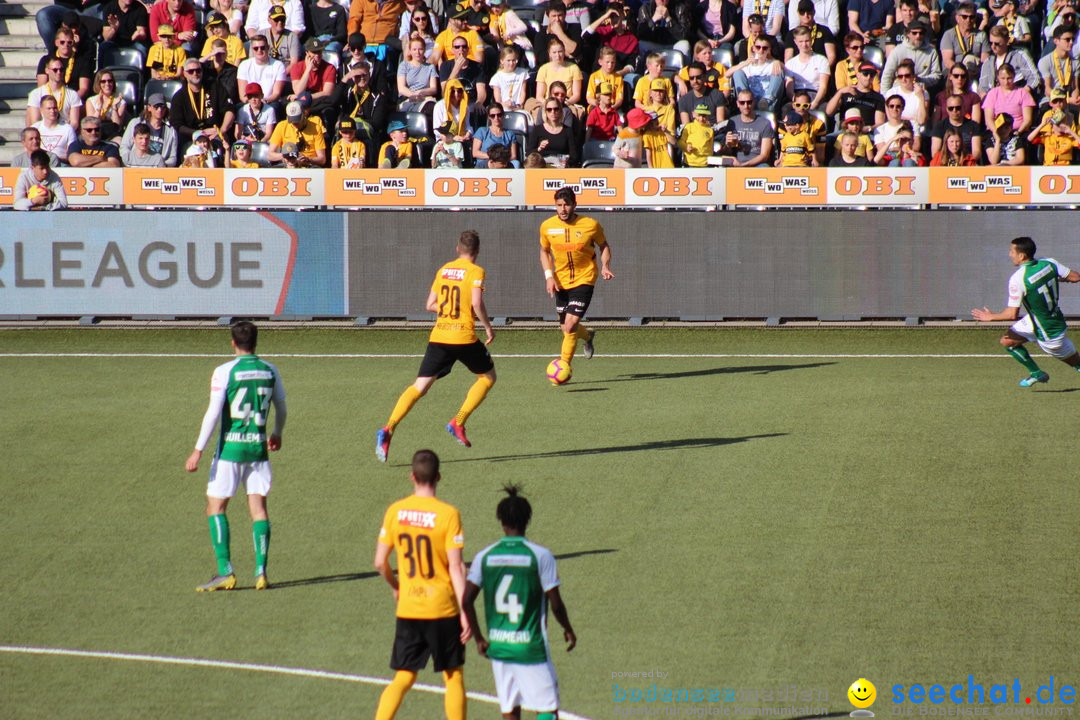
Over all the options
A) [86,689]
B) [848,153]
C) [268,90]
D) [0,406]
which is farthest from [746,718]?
[268,90]

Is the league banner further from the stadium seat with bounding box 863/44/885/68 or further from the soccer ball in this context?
the stadium seat with bounding box 863/44/885/68

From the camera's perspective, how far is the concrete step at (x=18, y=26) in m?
29.1

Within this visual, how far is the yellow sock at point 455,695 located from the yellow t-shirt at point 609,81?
57.4 ft

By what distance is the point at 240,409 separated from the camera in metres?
10.1

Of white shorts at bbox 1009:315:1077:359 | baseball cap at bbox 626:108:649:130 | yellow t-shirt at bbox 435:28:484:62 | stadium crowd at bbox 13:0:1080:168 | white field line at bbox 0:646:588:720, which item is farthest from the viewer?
yellow t-shirt at bbox 435:28:484:62

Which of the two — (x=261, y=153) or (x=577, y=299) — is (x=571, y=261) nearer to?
(x=577, y=299)

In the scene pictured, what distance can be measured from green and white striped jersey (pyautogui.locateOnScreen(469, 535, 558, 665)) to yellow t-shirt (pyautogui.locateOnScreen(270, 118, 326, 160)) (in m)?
17.7

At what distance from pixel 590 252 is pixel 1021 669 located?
9.09 meters

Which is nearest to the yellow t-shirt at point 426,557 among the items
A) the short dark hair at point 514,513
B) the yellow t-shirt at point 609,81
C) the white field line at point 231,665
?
the short dark hair at point 514,513

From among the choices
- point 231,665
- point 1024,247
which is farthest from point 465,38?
point 231,665

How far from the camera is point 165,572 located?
36.4 ft

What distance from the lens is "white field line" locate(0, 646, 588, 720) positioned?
8.91 meters

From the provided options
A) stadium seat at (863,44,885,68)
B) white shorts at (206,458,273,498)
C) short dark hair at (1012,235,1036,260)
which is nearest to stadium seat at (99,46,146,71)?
stadium seat at (863,44,885,68)

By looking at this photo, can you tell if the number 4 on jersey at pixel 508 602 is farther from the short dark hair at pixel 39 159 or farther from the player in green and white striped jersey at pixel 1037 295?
the short dark hair at pixel 39 159
